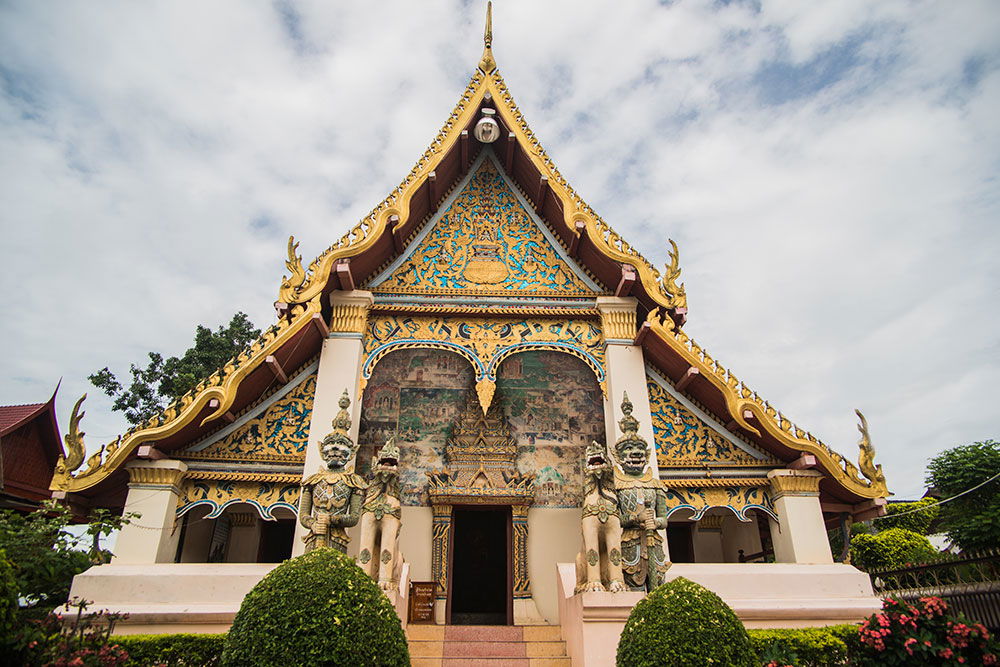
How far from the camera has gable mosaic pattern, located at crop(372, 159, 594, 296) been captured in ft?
24.5

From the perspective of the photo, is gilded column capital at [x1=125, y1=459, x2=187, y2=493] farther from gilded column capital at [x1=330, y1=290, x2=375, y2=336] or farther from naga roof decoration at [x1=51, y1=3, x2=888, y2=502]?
gilded column capital at [x1=330, y1=290, x2=375, y2=336]

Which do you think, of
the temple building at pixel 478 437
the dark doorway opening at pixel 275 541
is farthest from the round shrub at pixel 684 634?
the dark doorway opening at pixel 275 541

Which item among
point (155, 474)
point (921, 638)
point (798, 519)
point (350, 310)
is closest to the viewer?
point (921, 638)

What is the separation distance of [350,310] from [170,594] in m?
3.14

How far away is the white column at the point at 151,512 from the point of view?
225 inches

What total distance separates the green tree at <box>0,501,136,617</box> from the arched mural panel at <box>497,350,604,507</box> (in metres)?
4.24

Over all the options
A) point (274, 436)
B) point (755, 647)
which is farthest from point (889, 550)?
point (274, 436)

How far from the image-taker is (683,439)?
6.75 metres

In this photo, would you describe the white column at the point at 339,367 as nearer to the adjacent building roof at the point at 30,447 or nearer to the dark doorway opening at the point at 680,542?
the dark doorway opening at the point at 680,542

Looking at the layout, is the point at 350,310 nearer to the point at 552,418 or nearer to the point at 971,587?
the point at 552,418

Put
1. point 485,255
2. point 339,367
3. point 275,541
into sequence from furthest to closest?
point 275,541
point 485,255
point 339,367

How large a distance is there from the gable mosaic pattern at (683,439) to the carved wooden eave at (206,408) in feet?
11.8

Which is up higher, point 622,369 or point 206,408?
point 622,369

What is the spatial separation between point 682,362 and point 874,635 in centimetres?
293
